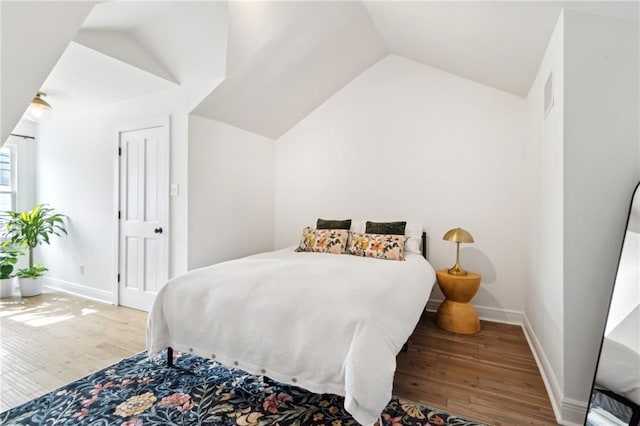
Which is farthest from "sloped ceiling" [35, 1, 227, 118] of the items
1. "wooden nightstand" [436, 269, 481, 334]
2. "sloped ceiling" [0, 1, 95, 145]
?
"wooden nightstand" [436, 269, 481, 334]

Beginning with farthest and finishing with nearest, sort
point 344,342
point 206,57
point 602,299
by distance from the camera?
point 206,57 → point 602,299 → point 344,342

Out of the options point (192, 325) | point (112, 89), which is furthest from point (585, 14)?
point (112, 89)

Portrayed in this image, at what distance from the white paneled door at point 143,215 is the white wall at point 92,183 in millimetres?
137

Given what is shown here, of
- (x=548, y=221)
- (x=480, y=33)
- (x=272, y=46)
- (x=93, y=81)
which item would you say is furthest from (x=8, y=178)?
(x=548, y=221)

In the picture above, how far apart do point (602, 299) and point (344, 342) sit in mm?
1426

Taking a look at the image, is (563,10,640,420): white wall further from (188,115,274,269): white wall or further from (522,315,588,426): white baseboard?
(188,115,274,269): white wall

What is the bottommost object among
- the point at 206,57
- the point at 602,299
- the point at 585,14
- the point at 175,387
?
the point at 175,387

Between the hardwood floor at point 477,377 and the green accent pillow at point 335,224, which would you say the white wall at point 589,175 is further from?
the green accent pillow at point 335,224

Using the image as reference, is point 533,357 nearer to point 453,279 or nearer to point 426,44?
point 453,279

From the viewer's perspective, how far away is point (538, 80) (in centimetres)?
249

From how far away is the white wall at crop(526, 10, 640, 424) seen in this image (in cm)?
159

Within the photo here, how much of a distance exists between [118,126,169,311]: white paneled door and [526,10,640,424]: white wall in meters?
3.38

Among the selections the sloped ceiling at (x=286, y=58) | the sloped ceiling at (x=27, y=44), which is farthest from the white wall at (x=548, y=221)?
the sloped ceiling at (x=27, y=44)

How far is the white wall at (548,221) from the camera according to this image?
177 cm
